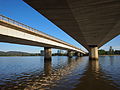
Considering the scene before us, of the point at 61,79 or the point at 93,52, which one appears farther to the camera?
the point at 93,52

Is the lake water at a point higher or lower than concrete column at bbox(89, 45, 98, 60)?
lower

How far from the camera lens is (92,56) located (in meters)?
54.9

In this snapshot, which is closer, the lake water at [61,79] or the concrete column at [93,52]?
the lake water at [61,79]

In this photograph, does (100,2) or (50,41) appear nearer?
(100,2)

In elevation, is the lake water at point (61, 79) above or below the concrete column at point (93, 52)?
below

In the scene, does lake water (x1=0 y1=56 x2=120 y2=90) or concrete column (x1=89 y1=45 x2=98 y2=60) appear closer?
lake water (x1=0 y1=56 x2=120 y2=90)

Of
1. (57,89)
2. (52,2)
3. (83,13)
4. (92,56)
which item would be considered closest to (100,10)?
(83,13)

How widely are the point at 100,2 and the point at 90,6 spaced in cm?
109

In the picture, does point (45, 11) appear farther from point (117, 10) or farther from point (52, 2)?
point (117, 10)

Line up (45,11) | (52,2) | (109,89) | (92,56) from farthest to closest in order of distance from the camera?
1. (92,56)
2. (45,11)
3. (52,2)
4. (109,89)

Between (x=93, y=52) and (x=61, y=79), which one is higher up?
(x=93, y=52)

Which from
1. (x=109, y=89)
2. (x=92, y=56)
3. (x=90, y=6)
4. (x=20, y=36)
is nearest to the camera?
(x=109, y=89)

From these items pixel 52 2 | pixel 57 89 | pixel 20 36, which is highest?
pixel 52 2

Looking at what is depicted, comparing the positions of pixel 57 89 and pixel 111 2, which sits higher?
pixel 111 2
